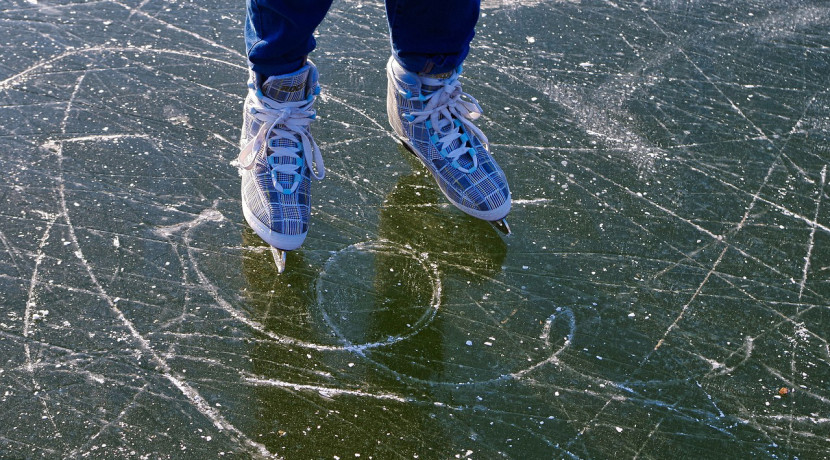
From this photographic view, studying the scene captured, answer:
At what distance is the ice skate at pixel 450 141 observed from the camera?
1851 mm

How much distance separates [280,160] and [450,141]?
401 mm

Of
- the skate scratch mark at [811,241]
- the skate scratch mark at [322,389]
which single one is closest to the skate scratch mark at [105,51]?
the skate scratch mark at [322,389]

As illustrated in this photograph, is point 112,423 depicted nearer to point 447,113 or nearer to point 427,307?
point 427,307

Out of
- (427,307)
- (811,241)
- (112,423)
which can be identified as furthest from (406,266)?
(811,241)

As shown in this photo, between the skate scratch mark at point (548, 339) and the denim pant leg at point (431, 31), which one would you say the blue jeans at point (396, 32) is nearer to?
the denim pant leg at point (431, 31)

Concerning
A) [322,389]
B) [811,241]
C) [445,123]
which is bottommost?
[811,241]

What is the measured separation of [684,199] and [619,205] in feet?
0.58

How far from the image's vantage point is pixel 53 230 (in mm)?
1759

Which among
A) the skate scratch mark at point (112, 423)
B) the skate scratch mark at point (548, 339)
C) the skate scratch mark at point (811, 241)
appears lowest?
the skate scratch mark at point (811, 241)

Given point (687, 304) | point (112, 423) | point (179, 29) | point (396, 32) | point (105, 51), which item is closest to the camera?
point (112, 423)

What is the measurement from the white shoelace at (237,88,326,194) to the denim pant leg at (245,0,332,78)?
9 centimetres

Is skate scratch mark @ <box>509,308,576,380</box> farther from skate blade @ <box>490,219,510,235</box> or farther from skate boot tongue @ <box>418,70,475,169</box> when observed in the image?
skate boot tongue @ <box>418,70,475,169</box>

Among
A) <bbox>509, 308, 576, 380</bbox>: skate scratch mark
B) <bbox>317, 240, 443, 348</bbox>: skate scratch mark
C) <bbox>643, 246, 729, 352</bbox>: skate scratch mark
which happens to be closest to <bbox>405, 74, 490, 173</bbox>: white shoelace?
<bbox>317, 240, 443, 348</bbox>: skate scratch mark

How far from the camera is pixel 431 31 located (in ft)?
5.88
